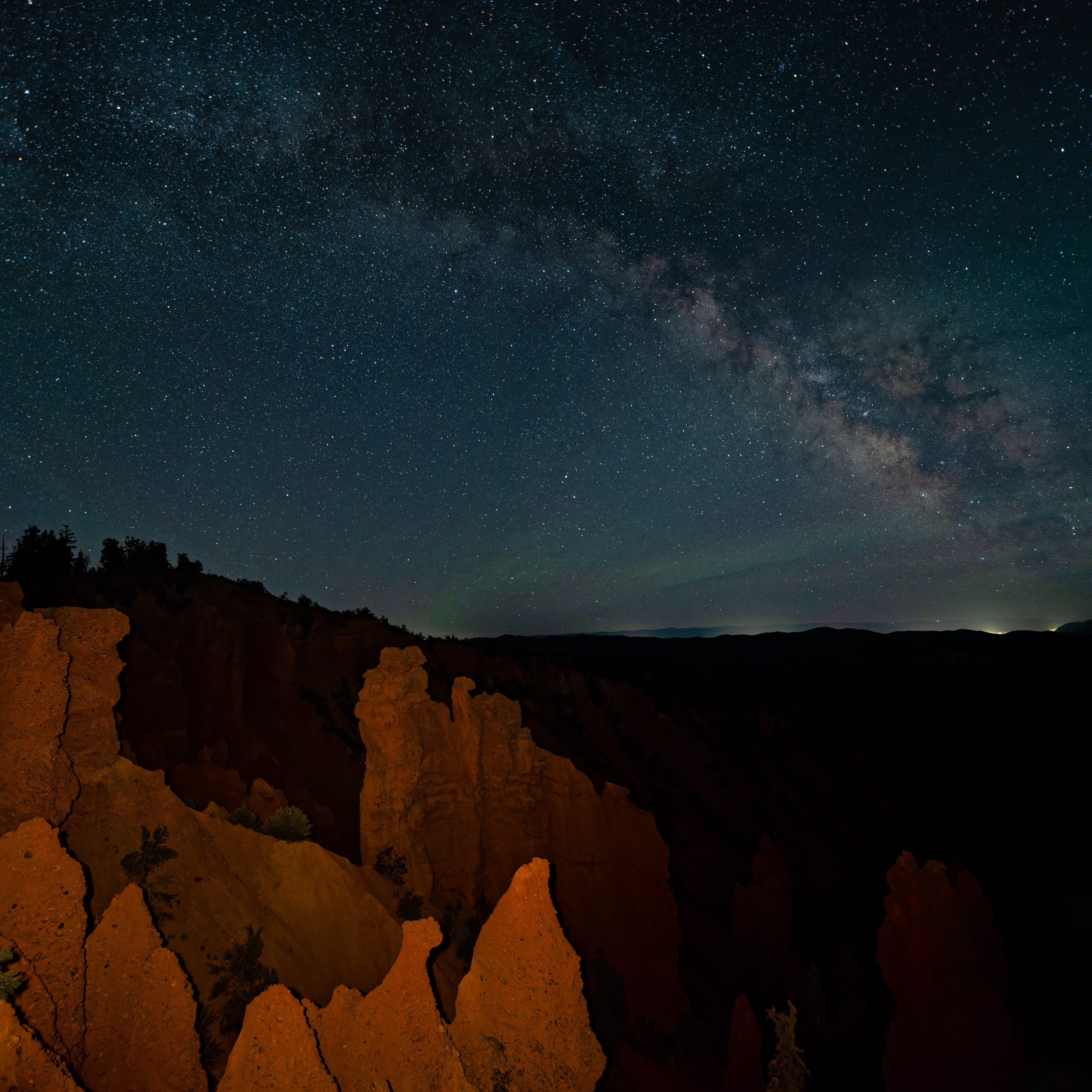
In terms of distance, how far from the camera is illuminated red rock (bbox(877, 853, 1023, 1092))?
18.5 m

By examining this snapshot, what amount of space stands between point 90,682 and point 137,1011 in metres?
6.62

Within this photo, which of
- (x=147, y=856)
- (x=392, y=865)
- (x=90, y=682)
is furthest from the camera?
(x=392, y=865)

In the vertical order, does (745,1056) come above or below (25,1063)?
below

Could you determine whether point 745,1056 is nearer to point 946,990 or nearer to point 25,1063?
point 946,990

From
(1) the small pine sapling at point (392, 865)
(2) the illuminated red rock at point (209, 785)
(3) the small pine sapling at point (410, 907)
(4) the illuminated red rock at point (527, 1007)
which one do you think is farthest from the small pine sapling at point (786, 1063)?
(2) the illuminated red rock at point (209, 785)

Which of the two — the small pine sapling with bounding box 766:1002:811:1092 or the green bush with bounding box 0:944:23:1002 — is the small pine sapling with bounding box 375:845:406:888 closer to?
the green bush with bounding box 0:944:23:1002

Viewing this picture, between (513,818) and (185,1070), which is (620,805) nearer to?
(513,818)

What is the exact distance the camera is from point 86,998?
925cm

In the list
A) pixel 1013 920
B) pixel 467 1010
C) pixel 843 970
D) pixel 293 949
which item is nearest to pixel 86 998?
pixel 293 949

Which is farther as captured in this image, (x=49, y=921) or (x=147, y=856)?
(x=147, y=856)

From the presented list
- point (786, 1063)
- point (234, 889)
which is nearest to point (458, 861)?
point (234, 889)

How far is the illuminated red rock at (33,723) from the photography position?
34.8ft

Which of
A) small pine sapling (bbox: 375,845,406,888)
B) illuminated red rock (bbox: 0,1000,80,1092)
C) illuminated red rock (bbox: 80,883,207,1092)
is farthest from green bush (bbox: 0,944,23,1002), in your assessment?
small pine sapling (bbox: 375,845,406,888)

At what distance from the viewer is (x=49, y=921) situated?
28.6 ft
